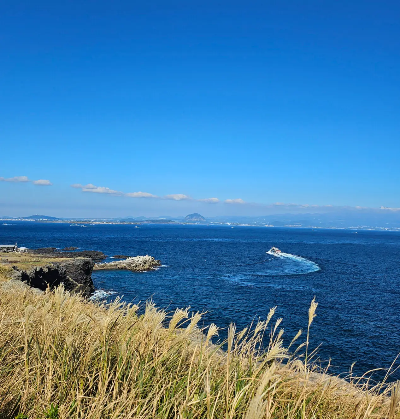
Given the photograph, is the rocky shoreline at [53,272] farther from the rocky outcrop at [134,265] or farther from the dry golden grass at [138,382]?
the dry golden grass at [138,382]

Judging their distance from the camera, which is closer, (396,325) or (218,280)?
(396,325)

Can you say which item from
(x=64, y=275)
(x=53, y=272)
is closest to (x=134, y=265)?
(x=64, y=275)

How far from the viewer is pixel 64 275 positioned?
32.8 meters

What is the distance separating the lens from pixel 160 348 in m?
4.39

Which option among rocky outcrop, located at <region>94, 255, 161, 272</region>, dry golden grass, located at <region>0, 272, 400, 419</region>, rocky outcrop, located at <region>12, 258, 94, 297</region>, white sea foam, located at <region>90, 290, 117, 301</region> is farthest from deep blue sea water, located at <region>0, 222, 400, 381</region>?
dry golden grass, located at <region>0, 272, 400, 419</region>

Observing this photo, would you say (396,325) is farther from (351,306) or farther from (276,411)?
(276,411)

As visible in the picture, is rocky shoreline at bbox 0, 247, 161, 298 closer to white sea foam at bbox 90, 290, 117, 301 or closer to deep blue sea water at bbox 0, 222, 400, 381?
white sea foam at bbox 90, 290, 117, 301

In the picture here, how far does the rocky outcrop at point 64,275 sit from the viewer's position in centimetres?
2809

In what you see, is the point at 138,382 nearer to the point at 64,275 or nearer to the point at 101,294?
the point at 101,294

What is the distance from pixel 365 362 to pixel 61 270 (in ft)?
90.0

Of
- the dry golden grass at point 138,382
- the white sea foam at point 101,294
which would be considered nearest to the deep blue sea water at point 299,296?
the white sea foam at point 101,294

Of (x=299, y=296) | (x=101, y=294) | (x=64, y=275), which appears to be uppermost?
(x=64, y=275)

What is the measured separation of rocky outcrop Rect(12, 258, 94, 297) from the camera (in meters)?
28.1

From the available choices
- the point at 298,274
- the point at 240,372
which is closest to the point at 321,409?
the point at 240,372
